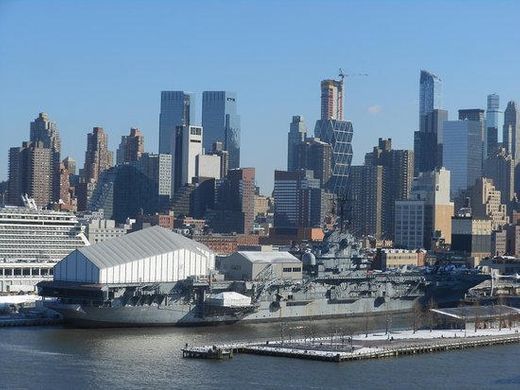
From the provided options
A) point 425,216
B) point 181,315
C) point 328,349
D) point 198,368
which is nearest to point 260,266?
point 181,315

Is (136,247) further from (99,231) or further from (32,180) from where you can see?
(32,180)

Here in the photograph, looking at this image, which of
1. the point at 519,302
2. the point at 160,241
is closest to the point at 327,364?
the point at 160,241

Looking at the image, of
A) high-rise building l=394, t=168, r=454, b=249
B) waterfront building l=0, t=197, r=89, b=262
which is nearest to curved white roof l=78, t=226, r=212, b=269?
waterfront building l=0, t=197, r=89, b=262

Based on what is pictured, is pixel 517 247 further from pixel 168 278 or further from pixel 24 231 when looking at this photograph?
pixel 168 278

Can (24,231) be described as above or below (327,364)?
above

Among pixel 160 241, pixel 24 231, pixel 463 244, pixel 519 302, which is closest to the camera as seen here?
pixel 160 241

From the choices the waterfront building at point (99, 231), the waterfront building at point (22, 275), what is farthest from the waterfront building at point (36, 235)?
the waterfront building at point (99, 231)

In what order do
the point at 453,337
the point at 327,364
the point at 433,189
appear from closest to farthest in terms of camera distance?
1. the point at 327,364
2. the point at 453,337
3. the point at 433,189
